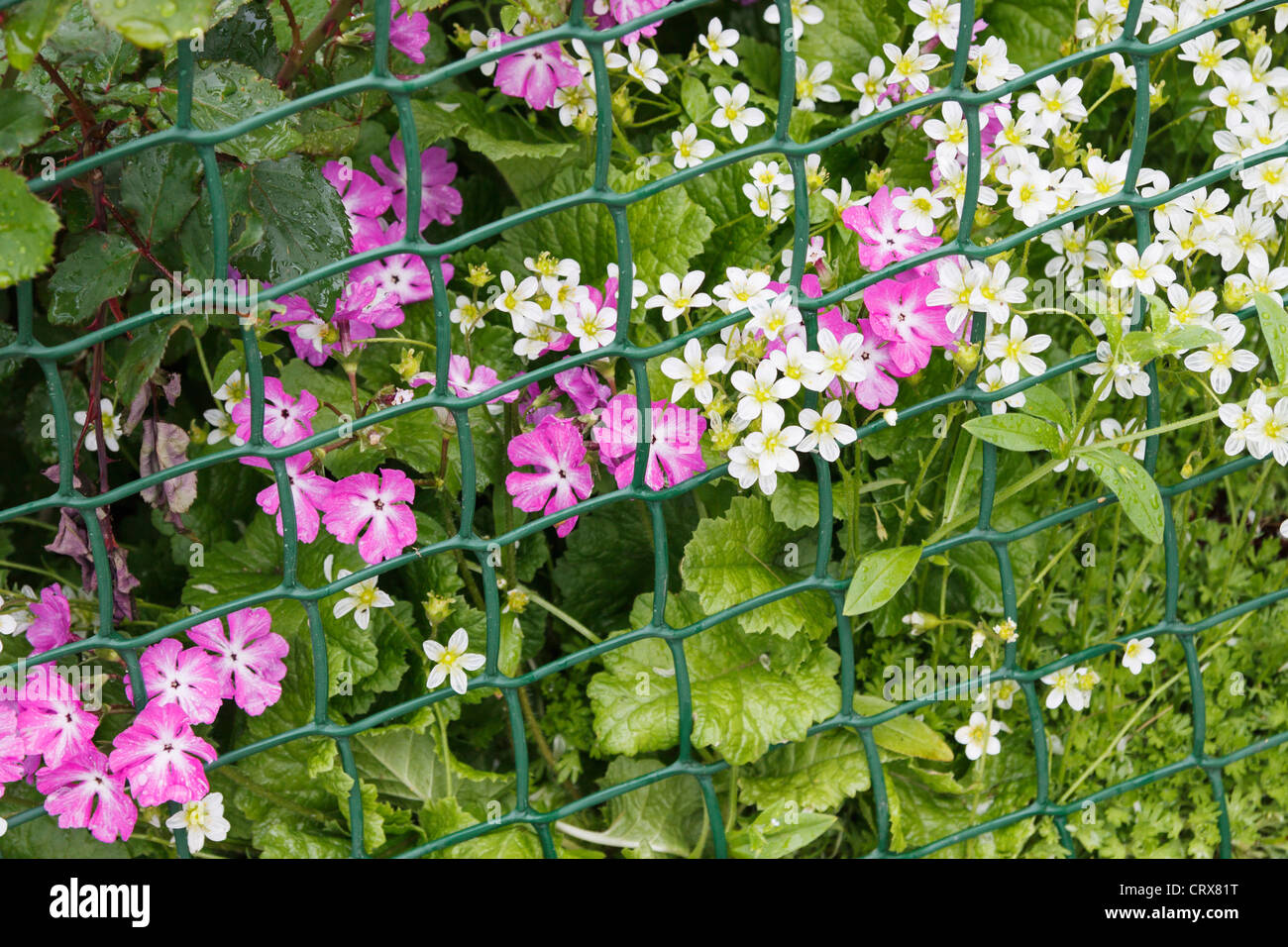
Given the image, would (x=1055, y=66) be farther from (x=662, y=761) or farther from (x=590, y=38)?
(x=662, y=761)

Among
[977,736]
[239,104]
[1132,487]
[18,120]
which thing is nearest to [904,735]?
[977,736]

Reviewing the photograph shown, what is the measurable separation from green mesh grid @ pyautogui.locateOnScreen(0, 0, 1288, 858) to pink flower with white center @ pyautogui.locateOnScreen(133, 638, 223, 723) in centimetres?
3

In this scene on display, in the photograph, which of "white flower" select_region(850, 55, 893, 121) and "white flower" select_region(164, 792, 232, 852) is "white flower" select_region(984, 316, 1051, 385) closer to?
"white flower" select_region(850, 55, 893, 121)

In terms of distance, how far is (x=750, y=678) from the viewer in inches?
58.3

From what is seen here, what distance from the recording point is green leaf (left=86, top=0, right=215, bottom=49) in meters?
0.89

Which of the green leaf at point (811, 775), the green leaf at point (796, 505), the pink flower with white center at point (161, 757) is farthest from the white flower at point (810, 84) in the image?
the pink flower with white center at point (161, 757)

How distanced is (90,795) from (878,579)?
0.88 metres

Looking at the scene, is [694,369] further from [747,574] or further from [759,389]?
[747,574]

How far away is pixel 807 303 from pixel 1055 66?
1.00 feet

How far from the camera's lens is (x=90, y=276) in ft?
3.87

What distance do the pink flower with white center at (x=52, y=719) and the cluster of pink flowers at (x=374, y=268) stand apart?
0.45 m

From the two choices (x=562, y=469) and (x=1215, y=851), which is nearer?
(x=562, y=469)

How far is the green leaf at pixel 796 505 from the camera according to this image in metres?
1.47
